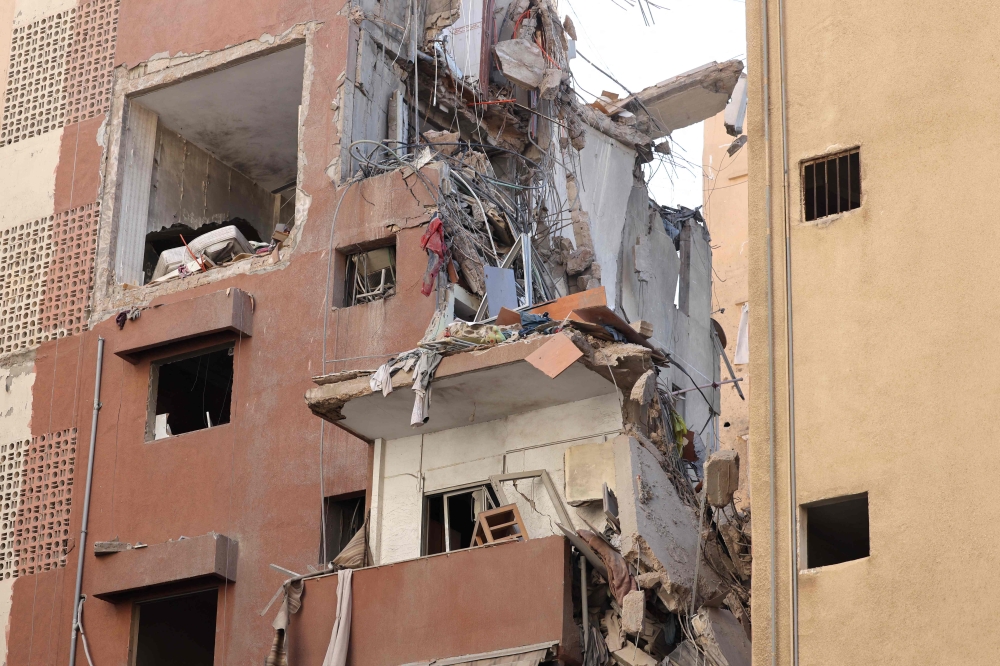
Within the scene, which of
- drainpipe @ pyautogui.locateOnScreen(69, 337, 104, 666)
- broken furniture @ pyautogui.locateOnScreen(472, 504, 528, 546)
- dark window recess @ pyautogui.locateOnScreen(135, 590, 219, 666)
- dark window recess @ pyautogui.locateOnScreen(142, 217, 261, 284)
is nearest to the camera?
broken furniture @ pyautogui.locateOnScreen(472, 504, 528, 546)

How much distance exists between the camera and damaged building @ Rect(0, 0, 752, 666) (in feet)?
53.2

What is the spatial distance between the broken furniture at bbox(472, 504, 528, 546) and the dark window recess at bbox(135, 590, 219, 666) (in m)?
5.65

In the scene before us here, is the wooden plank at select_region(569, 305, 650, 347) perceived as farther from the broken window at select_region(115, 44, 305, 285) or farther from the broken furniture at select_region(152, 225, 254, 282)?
the broken furniture at select_region(152, 225, 254, 282)

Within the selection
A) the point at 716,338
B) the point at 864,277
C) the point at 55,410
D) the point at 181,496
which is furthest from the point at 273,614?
the point at 716,338

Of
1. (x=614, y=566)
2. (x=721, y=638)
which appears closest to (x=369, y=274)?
(x=614, y=566)

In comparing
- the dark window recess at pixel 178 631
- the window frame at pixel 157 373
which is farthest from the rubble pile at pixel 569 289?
the dark window recess at pixel 178 631

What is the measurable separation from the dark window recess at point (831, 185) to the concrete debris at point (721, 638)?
13.2 ft

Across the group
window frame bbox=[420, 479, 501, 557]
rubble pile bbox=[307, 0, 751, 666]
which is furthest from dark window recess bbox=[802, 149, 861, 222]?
window frame bbox=[420, 479, 501, 557]

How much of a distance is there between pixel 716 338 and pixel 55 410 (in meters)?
13.1

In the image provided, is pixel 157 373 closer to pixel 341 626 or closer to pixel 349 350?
pixel 349 350

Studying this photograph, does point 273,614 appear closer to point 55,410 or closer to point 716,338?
point 55,410

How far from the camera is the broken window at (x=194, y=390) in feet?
77.5

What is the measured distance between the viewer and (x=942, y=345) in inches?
506

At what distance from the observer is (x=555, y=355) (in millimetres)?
16047
